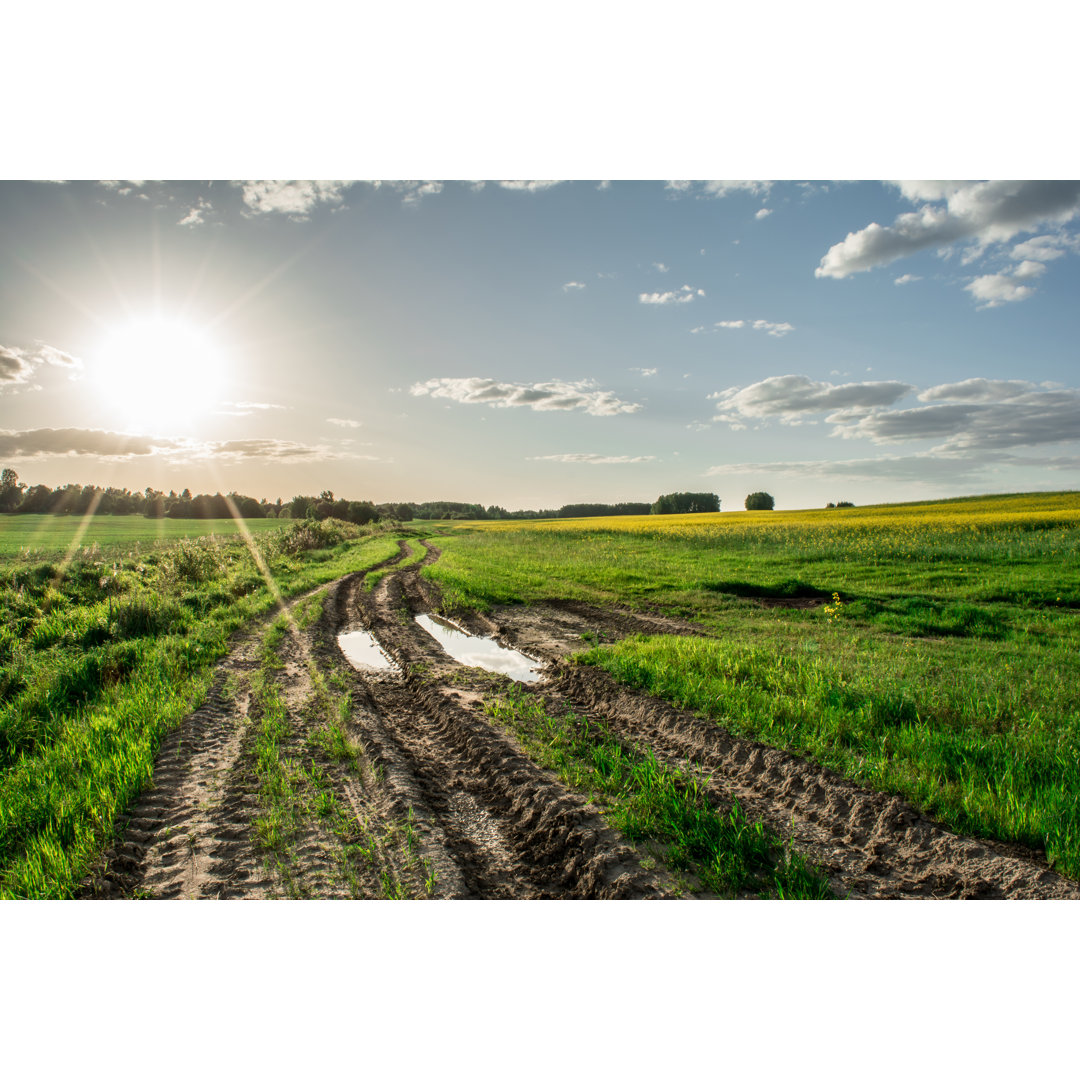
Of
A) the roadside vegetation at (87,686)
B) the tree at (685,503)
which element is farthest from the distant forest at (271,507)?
the roadside vegetation at (87,686)

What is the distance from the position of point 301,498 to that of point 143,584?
61.7 m

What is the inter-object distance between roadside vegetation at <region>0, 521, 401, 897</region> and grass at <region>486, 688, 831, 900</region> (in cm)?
385

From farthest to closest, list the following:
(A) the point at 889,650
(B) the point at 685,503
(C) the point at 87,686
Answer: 1. (B) the point at 685,503
2. (A) the point at 889,650
3. (C) the point at 87,686

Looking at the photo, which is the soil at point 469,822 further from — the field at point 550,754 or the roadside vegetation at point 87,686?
the roadside vegetation at point 87,686

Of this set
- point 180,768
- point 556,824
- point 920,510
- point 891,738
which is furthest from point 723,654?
point 920,510

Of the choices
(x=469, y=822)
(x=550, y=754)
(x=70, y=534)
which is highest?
(x=70, y=534)

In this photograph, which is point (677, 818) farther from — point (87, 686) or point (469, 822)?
point (87, 686)

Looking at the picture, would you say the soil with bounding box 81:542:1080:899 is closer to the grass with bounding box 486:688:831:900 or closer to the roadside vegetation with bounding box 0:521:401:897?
the grass with bounding box 486:688:831:900

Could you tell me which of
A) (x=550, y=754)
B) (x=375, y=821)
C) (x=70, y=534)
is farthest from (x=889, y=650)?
(x=70, y=534)

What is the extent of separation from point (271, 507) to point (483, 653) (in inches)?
3161

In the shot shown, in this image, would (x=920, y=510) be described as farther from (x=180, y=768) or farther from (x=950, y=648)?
(x=180, y=768)

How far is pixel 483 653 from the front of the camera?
994 cm

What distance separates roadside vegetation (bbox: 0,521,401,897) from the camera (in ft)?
13.5

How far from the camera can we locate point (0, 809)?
4375 mm
